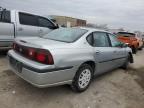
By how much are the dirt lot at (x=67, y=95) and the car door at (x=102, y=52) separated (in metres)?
0.50

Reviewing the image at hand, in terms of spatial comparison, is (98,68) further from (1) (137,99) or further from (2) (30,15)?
(2) (30,15)

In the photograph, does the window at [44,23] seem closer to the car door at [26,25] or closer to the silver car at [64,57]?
the car door at [26,25]

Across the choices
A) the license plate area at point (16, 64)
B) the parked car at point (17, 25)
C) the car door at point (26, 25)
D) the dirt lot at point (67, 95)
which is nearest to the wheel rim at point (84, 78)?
the dirt lot at point (67, 95)

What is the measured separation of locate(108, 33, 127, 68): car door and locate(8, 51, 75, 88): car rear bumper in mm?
2113

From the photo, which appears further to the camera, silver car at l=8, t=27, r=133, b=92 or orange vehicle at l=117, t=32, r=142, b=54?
orange vehicle at l=117, t=32, r=142, b=54

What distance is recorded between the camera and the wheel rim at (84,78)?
3.94 m

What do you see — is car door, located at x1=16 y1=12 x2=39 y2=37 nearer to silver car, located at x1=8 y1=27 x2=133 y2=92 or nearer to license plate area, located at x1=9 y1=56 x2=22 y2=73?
silver car, located at x1=8 y1=27 x2=133 y2=92

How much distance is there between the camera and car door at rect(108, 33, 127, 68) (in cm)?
522

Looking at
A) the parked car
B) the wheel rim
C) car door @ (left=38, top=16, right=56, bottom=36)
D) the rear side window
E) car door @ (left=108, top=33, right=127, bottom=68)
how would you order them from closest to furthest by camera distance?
the wheel rim → car door @ (left=108, top=33, right=127, bottom=68) → the parked car → the rear side window → car door @ (left=38, top=16, right=56, bottom=36)

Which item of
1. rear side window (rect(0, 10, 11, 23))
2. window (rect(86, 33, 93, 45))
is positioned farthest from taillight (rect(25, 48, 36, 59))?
rear side window (rect(0, 10, 11, 23))

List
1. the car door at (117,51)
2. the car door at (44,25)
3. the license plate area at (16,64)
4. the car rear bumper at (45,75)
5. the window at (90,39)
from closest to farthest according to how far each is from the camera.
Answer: the car rear bumper at (45,75) < the license plate area at (16,64) < the window at (90,39) < the car door at (117,51) < the car door at (44,25)

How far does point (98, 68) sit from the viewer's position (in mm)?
4465

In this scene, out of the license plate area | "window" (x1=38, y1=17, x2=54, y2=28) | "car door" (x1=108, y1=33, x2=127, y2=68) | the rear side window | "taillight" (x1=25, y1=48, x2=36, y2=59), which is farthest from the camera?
"window" (x1=38, y1=17, x2=54, y2=28)

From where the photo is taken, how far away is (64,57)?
131 inches
